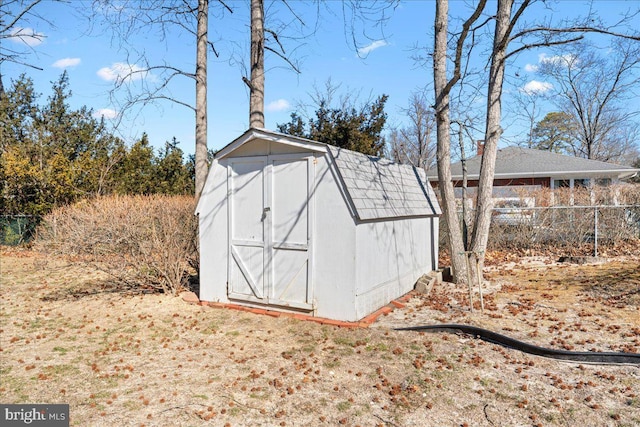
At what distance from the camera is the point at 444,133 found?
7.92m

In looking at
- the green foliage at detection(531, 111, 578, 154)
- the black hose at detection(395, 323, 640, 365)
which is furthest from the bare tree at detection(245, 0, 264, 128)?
the green foliage at detection(531, 111, 578, 154)

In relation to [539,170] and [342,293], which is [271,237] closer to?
[342,293]

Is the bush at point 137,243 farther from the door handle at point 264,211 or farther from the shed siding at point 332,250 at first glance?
the shed siding at point 332,250

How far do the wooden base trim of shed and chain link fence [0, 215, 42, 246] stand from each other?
10.6m

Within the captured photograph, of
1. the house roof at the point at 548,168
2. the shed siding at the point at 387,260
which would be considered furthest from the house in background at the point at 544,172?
the shed siding at the point at 387,260

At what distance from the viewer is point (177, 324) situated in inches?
232

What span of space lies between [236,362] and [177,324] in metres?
1.88

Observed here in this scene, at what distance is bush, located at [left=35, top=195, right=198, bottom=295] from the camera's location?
6.81m

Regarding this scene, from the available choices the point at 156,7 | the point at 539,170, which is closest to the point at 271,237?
the point at 156,7

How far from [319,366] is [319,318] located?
150cm

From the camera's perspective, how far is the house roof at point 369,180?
18.7 ft

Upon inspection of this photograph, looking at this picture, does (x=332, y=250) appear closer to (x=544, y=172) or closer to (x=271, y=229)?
(x=271, y=229)

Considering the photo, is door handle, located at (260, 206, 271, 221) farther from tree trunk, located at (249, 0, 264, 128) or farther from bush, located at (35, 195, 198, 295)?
tree trunk, located at (249, 0, 264, 128)

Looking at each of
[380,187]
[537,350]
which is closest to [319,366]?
[537,350]
